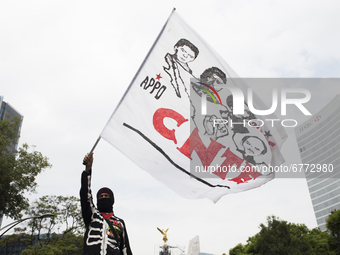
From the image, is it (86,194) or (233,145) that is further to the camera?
(233,145)

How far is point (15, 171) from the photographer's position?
16.3m

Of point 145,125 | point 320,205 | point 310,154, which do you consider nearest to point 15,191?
point 145,125

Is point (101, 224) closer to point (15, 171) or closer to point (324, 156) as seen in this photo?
point (15, 171)

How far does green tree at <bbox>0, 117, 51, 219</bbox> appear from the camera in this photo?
15914mm

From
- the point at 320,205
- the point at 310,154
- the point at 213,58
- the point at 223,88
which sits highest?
Result: the point at 310,154

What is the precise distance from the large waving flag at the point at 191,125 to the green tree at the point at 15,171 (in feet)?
39.2

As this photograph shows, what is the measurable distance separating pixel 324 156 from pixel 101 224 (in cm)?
11409

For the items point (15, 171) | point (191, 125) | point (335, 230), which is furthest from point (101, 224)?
point (335, 230)

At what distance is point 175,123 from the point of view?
657 centimetres

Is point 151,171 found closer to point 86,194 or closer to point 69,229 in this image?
point 86,194

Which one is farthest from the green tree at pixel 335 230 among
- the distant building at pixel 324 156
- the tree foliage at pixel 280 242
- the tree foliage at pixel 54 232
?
the distant building at pixel 324 156

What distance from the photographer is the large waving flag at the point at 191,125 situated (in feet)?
20.8

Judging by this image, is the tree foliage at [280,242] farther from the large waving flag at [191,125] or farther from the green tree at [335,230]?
the large waving flag at [191,125]

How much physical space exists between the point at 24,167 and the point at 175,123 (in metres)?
13.1
